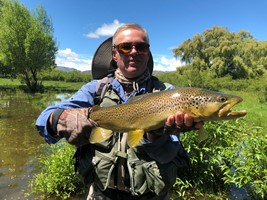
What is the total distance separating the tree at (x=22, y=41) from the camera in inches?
1394

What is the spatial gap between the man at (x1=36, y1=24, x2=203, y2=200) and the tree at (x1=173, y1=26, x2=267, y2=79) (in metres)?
52.4

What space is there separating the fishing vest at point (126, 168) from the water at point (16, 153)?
4.29 metres

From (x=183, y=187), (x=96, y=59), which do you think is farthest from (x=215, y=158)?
(x=96, y=59)

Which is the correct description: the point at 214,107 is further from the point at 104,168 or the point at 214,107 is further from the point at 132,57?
the point at 104,168

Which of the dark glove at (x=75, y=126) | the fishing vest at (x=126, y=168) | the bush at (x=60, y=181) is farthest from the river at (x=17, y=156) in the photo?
the dark glove at (x=75, y=126)

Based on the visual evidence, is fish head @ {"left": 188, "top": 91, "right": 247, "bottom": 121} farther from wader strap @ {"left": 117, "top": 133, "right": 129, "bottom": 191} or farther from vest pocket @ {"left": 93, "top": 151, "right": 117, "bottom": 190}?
vest pocket @ {"left": 93, "top": 151, "right": 117, "bottom": 190}

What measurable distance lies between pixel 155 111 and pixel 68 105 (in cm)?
87

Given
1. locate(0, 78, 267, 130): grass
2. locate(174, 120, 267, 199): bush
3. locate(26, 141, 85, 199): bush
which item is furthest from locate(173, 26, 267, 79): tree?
locate(26, 141, 85, 199): bush

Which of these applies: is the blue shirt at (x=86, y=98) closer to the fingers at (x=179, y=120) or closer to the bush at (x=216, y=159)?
the fingers at (x=179, y=120)

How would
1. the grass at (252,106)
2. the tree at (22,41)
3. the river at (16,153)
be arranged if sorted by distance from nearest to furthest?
the river at (16,153) → the grass at (252,106) → the tree at (22,41)

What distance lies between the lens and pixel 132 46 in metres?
3.16

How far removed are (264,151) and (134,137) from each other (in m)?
3.64

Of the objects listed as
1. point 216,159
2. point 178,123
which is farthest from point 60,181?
point 178,123

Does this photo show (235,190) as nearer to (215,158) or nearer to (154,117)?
(215,158)
